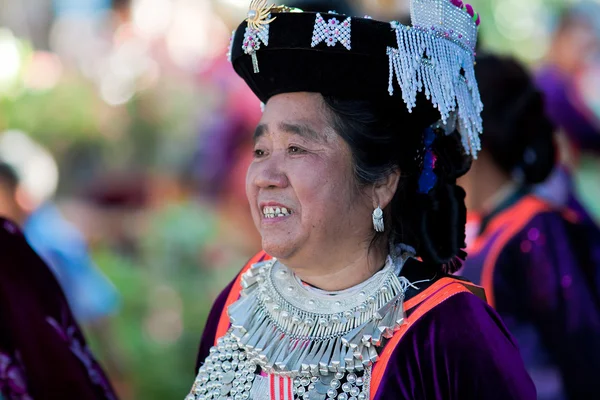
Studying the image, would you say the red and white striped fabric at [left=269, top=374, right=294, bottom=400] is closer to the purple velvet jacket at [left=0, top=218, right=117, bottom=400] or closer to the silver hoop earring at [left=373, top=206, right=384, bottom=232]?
the silver hoop earring at [left=373, top=206, right=384, bottom=232]

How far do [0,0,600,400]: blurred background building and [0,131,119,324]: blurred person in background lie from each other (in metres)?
0.01

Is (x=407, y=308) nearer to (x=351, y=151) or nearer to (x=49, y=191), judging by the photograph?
(x=351, y=151)

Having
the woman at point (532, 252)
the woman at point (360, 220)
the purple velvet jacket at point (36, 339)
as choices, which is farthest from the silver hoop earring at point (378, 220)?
the woman at point (532, 252)

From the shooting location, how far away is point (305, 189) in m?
2.02

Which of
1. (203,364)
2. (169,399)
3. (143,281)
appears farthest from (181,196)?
(203,364)

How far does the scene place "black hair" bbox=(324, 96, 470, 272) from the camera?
2070mm

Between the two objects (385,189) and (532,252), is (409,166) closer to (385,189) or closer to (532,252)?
(385,189)

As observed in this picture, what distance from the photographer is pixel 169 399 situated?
16.3 ft

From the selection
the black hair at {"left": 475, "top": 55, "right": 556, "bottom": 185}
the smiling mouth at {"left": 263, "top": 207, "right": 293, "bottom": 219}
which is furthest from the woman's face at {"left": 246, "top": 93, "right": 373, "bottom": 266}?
the black hair at {"left": 475, "top": 55, "right": 556, "bottom": 185}

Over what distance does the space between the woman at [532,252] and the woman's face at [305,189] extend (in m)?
1.72

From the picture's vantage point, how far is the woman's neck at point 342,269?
2100 mm

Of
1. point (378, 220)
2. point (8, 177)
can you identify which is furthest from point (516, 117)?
point (8, 177)

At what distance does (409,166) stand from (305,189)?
32 cm

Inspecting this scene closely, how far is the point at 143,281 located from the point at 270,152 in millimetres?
3388
